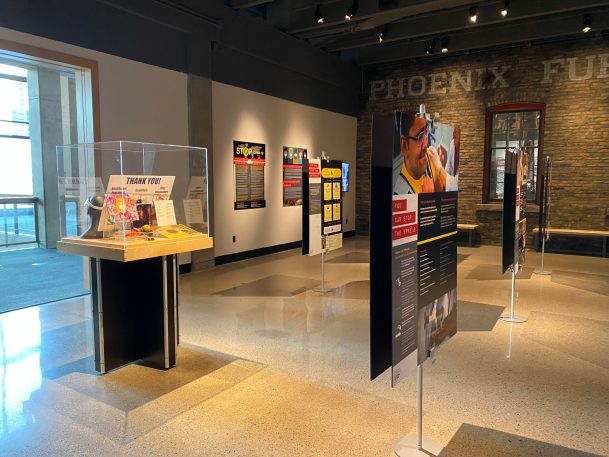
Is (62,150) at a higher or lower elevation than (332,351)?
higher

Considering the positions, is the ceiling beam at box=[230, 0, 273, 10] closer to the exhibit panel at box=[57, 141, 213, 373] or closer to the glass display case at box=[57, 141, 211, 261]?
the glass display case at box=[57, 141, 211, 261]

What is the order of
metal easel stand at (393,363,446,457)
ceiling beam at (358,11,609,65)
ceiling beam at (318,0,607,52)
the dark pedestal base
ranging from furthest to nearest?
1. ceiling beam at (358,11,609,65)
2. ceiling beam at (318,0,607,52)
3. the dark pedestal base
4. metal easel stand at (393,363,446,457)

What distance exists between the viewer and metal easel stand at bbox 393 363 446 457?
234 cm

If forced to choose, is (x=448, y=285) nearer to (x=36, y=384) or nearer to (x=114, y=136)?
(x=36, y=384)

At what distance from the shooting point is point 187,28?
6.61 meters

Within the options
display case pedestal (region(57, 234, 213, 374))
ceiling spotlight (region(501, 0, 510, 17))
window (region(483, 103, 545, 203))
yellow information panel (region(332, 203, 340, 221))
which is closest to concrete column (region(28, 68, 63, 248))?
display case pedestal (region(57, 234, 213, 374))

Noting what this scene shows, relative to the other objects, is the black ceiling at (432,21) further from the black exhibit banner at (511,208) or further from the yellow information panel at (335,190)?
the black exhibit banner at (511,208)

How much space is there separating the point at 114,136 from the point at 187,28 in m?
1.98

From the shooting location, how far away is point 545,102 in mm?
9125

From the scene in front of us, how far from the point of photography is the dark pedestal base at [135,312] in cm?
337

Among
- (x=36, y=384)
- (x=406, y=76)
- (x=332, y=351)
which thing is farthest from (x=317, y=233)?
(x=406, y=76)

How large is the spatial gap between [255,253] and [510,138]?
18.4 ft

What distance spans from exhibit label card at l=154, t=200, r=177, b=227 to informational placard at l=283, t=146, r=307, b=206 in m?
5.51

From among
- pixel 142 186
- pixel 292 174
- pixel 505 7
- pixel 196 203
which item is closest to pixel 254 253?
pixel 292 174
